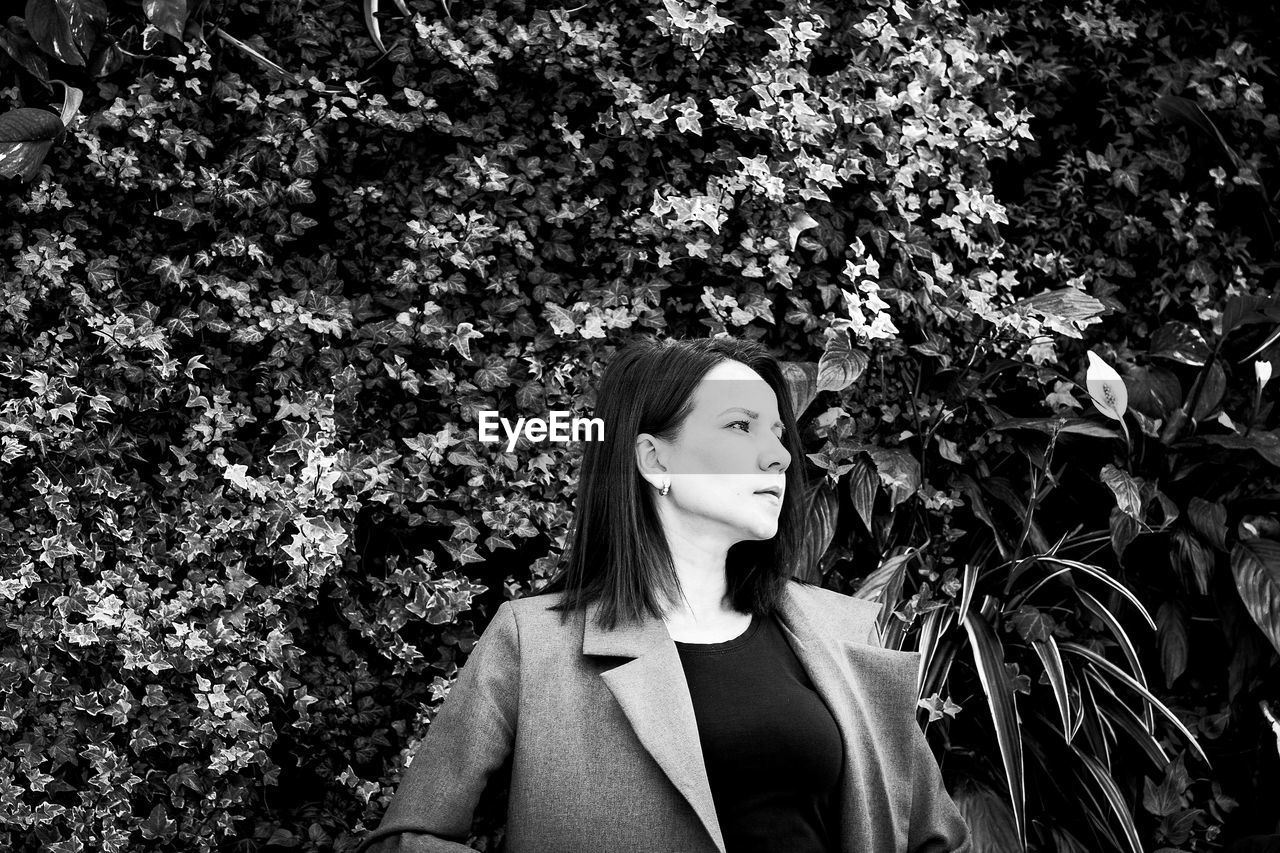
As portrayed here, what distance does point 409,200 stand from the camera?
2.36 metres

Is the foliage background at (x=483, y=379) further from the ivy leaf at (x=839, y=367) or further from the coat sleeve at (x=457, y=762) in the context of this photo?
the coat sleeve at (x=457, y=762)

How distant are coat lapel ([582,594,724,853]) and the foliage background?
0.69 m

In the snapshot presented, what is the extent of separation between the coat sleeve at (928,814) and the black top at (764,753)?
0.16 m

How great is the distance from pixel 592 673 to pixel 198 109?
58.9 inches

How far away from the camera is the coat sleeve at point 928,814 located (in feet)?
5.67

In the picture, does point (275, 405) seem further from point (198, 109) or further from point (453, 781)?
point (453, 781)

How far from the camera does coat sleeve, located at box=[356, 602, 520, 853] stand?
1530 mm

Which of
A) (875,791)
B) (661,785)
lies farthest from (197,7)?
(875,791)

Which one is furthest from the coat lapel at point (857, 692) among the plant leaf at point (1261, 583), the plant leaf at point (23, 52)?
the plant leaf at point (23, 52)

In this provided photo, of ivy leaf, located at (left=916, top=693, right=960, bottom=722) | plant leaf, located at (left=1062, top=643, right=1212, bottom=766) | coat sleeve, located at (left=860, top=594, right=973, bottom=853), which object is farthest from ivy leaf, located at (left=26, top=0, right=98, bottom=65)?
plant leaf, located at (left=1062, top=643, right=1212, bottom=766)

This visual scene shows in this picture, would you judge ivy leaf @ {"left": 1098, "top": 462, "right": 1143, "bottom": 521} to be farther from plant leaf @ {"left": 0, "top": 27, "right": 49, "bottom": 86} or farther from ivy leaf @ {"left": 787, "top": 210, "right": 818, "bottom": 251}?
plant leaf @ {"left": 0, "top": 27, "right": 49, "bottom": 86}

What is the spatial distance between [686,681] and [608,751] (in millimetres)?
158

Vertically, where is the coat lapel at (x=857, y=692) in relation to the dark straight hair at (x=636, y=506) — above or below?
below

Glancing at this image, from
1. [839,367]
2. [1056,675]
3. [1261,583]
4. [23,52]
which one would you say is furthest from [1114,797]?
[23,52]
